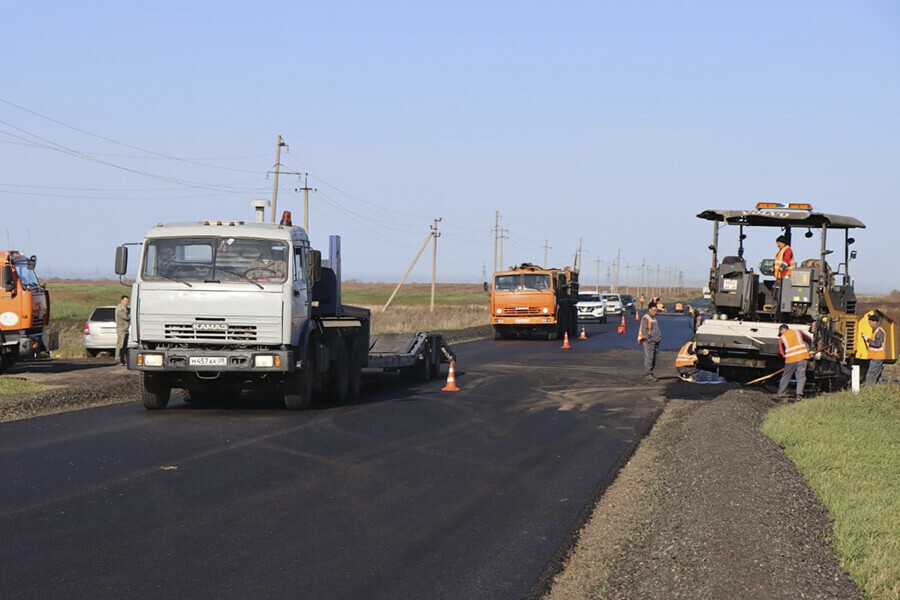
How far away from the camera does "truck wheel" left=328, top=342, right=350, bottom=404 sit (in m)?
17.7

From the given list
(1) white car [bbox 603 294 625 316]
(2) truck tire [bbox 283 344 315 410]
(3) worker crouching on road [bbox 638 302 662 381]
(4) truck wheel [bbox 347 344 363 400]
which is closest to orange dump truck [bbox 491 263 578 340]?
(3) worker crouching on road [bbox 638 302 662 381]

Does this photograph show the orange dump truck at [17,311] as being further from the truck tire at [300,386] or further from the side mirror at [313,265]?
the side mirror at [313,265]

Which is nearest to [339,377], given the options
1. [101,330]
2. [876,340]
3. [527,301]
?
[876,340]

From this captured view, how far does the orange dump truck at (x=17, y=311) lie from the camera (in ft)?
74.7

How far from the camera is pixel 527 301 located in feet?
132

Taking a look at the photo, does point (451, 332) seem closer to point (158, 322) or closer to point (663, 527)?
point (158, 322)

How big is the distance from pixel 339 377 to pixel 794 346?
7.88 metres

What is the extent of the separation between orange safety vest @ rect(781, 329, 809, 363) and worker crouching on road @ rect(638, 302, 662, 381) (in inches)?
167

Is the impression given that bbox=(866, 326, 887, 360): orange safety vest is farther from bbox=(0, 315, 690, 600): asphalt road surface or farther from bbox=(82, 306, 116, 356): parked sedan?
bbox=(82, 306, 116, 356): parked sedan

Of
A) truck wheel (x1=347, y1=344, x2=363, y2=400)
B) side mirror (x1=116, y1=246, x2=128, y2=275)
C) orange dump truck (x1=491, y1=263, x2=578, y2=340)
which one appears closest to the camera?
side mirror (x1=116, y1=246, x2=128, y2=275)

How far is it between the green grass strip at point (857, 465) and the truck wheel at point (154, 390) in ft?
29.2

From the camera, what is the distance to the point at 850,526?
323 inches

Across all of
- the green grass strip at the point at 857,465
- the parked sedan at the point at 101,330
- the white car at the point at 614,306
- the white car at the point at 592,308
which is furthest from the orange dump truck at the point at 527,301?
the white car at the point at 614,306

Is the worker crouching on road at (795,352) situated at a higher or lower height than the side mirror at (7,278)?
lower
